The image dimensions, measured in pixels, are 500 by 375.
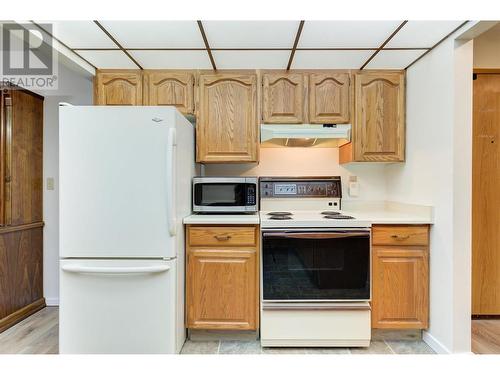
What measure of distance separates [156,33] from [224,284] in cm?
167

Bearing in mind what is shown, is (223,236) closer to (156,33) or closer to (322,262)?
(322,262)

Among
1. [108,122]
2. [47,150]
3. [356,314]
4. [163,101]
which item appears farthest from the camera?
[47,150]

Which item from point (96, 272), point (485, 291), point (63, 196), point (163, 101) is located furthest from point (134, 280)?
point (485, 291)

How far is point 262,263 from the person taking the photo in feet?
6.57

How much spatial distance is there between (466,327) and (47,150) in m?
3.51

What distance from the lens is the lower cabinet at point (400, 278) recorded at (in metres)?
2.04

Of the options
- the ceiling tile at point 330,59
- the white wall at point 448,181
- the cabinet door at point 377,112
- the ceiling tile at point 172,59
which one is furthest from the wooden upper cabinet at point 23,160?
the white wall at point 448,181

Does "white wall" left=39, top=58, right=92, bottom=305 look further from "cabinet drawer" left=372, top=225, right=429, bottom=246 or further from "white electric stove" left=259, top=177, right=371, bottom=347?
"cabinet drawer" left=372, top=225, right=429, bottom=246

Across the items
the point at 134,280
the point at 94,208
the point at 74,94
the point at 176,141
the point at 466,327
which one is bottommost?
the point at 466,327

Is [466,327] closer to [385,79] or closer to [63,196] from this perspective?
[385,79]

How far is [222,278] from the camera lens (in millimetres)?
2033

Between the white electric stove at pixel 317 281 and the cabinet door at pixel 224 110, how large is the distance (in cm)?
81

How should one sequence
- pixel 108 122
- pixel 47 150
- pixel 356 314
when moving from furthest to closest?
pixel 47 150 → pixel 356 314 → pixel 108 122

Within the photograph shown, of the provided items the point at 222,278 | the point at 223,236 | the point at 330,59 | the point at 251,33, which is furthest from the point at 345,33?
the point at 222,278
